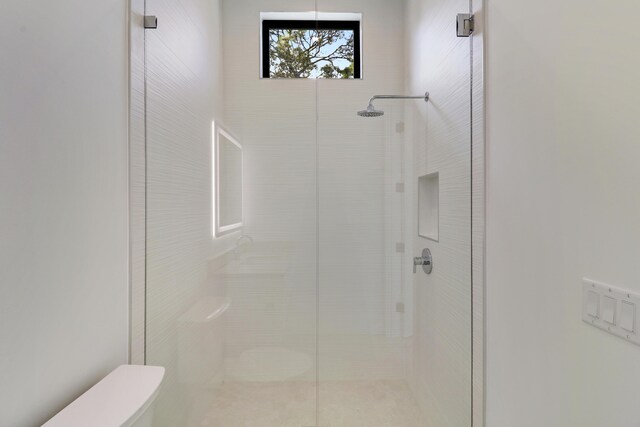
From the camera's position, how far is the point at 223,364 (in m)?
1.66

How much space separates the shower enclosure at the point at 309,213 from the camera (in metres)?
1.61

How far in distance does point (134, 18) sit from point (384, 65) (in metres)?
1.07

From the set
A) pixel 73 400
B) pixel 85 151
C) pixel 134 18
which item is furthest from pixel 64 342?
pixel 134 18

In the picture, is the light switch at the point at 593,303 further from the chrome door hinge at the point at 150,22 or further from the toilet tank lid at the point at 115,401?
the chrome door hinge at the point at 150,22

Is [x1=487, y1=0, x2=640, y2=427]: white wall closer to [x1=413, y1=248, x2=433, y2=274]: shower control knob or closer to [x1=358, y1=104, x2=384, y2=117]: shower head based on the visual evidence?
[x1=413, y1=248, x2=433, y2=274]: shower control knob

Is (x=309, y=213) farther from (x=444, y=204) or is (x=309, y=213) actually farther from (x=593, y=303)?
(x=593, y=303)

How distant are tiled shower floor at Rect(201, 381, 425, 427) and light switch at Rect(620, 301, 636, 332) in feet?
3.61

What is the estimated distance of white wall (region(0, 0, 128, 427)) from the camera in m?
0.86

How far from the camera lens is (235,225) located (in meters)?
1.68

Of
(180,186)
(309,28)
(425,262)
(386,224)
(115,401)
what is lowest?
(115,401)

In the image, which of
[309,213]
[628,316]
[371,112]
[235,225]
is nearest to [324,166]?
[309,213]

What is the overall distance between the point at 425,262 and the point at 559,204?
760 mm

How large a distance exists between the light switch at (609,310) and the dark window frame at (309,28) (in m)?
1.31

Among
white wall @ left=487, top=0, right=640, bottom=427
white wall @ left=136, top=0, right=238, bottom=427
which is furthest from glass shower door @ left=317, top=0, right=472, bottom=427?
white wall @ left=136, top=0, right=238, bottom=427
